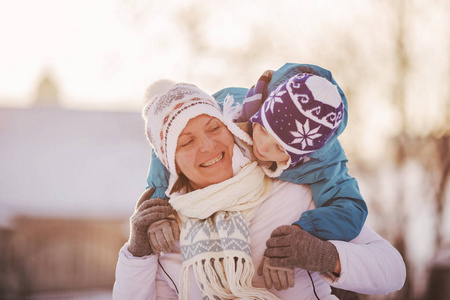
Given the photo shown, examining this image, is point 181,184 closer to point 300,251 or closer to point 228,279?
point 228,279

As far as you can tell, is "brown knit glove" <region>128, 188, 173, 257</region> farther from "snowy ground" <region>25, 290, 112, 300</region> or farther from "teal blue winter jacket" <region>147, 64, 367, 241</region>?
"snowy ground" <region>25, 290, 112, 300</region>

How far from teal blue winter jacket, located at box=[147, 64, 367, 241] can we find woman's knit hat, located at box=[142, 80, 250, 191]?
24 cm

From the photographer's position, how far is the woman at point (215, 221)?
1.76 m

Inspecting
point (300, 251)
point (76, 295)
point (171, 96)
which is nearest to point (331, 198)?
point (300, 251)

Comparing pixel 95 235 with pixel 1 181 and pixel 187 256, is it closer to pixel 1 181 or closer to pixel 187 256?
pixel 1 181

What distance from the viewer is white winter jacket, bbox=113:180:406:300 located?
1.74m

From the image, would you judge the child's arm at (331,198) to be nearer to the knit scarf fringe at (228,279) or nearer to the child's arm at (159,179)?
the knit scarf fringe at (228,279)

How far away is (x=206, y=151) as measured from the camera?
1.84 m

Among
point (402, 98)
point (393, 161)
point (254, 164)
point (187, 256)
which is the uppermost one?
point (402, 98)

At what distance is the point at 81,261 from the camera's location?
912 centimetres

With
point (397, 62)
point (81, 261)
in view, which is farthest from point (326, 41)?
point (81, 261)

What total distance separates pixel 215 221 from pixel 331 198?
0.40 metres

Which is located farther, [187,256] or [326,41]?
[326,41]

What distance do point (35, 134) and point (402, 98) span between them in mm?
7999
